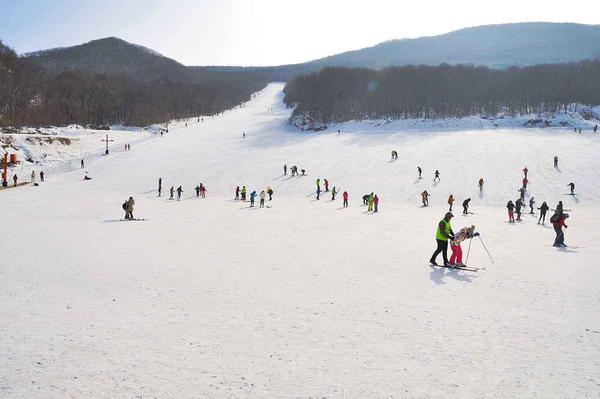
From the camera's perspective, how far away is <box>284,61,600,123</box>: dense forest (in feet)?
325

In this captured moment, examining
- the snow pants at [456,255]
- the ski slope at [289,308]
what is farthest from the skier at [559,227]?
the snow pants at [456,255]

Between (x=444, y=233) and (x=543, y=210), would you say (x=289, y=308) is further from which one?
(x=543, y=210)

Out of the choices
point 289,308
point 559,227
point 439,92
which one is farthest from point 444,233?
point 439,92

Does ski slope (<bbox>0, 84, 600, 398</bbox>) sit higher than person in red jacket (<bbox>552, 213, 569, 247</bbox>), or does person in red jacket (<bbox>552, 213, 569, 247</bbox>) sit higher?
person in red jacket (<bbox>552, 213, 569, 247</bbox>)

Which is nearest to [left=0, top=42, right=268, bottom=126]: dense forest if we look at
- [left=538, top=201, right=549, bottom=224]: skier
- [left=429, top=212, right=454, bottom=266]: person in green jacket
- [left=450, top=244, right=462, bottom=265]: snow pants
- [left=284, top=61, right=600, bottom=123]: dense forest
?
[left=284, top=61, right=600, bottom=123]: dense forest

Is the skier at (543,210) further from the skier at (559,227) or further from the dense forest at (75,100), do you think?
the dense forest at (75,100)

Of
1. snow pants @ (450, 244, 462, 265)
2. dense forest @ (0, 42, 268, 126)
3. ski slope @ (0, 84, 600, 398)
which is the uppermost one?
dense forest @ (0, 42, 268, 126)

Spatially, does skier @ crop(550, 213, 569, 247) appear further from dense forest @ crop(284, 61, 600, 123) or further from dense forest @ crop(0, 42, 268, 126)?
dense forest @ crop(0, 42, 268, 126)

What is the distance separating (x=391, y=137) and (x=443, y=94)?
47.0m

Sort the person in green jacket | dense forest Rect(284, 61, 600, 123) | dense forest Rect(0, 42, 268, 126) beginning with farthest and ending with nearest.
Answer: dense forest Rect(284, 61, 600, 123), dense forest Rect(0, 42, 268, 126), the person in green jacket

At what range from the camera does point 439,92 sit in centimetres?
10250

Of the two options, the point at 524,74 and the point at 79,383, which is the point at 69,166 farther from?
the point at 524,74

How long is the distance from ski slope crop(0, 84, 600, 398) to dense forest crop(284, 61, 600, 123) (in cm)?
7872

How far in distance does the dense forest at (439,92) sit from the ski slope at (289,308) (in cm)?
7872
